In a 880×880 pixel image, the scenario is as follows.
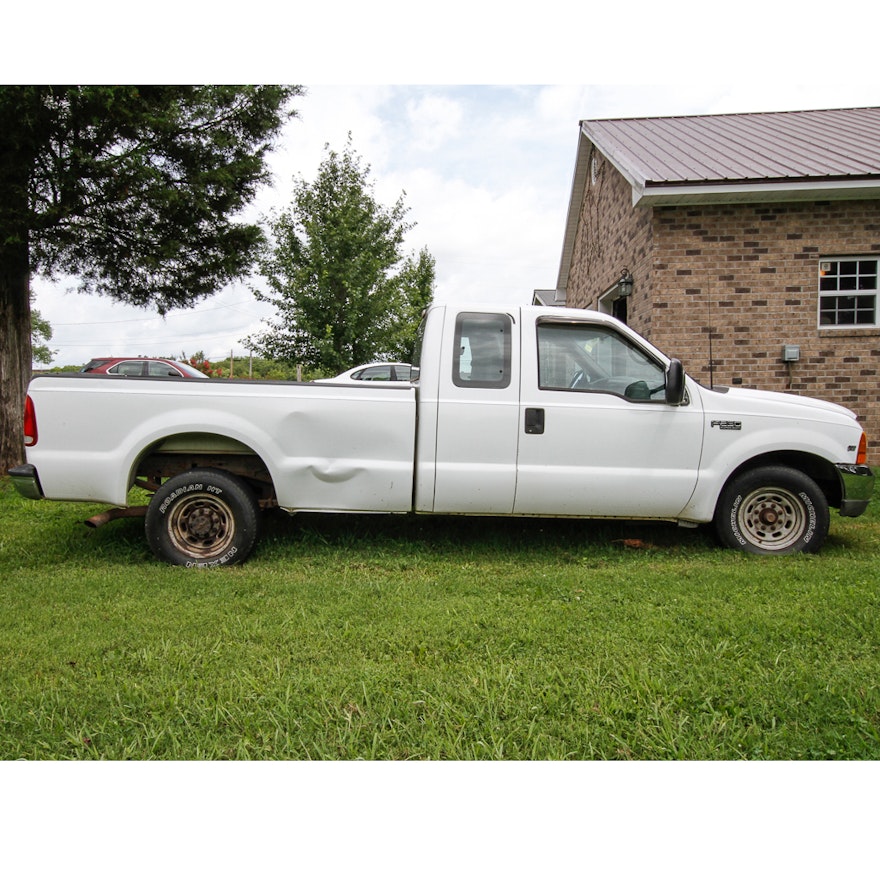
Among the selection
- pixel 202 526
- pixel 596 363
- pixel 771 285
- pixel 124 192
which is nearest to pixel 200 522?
pixel 202 526

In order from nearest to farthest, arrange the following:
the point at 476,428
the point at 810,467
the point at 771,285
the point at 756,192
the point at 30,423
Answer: the point at 30,423
the point at 476,428
the point at 810,467
the point at 756,192
the point at 771,285

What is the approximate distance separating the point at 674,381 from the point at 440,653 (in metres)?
2.63

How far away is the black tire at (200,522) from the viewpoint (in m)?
4.68

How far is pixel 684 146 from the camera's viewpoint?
35.5 feet

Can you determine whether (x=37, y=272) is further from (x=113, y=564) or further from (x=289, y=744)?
(x=289, y=744)

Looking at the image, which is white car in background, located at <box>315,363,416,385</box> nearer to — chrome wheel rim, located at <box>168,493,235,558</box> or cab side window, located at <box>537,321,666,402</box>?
cab side window, located at <box>537,321,666,402</box>

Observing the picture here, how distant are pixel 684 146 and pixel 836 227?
299cm

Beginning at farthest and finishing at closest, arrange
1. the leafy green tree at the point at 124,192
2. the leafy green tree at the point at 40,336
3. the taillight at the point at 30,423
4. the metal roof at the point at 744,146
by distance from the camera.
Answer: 1. the leafy green tree at the point at 40,336
2. the metal roof at the point at 744,146
3. the leafy green tree at the point at 124,192
4. the taillight at the point at 30,423

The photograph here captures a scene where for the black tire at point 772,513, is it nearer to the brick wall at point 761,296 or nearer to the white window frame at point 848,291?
the brick wall at point 761,296

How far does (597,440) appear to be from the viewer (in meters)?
4.76

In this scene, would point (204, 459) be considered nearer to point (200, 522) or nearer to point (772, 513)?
point (200, 522)

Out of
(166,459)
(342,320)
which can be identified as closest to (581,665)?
(166,459)

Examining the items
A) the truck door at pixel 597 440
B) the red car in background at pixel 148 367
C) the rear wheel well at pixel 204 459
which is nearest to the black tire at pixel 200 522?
the rear wheel well at pixel 204 459

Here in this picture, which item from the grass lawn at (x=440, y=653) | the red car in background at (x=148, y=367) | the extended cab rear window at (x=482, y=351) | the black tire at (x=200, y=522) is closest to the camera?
the grass lawn at (x=440, y=653)
